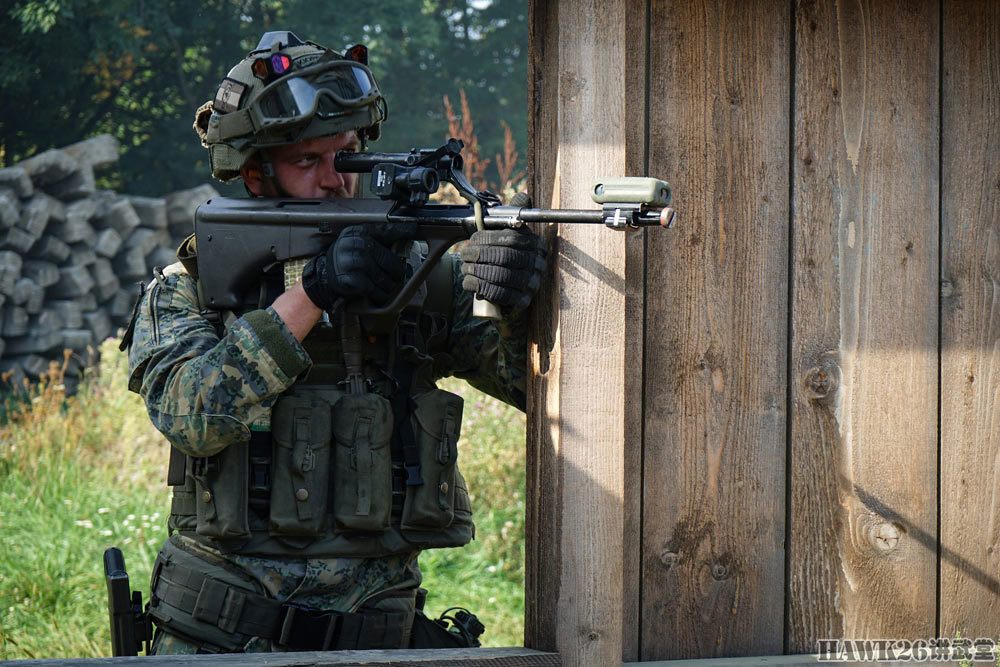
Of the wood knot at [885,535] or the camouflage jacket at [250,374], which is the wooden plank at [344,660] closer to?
the camouflage jacket at [250,374]

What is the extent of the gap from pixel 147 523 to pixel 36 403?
102 inches

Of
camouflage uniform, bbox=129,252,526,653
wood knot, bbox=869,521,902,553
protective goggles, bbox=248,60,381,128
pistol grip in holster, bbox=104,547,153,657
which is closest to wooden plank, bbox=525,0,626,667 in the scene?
camouflage uniform, bbox=129,252,526,653

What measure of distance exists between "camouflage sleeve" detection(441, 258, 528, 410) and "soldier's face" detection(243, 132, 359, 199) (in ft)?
1.25

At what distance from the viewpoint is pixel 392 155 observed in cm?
244

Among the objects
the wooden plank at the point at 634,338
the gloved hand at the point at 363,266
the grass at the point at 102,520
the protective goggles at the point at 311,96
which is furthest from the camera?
the grass at the point at 102,520

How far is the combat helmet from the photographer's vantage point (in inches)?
108

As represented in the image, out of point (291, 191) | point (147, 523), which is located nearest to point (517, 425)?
point (147, 523)

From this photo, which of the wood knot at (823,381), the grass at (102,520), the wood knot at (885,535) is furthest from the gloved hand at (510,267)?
the grass at (102,520)

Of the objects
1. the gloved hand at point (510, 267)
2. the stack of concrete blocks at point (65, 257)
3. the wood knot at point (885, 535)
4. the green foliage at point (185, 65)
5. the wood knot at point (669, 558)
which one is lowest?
the wood knot at point (669, 558)

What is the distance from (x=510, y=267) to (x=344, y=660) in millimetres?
781

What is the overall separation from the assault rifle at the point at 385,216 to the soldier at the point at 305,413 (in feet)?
0.19

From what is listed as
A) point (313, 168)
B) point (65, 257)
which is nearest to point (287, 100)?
point (313, 168)

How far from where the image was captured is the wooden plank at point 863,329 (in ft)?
7.55

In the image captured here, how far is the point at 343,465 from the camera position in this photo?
2654 mm
